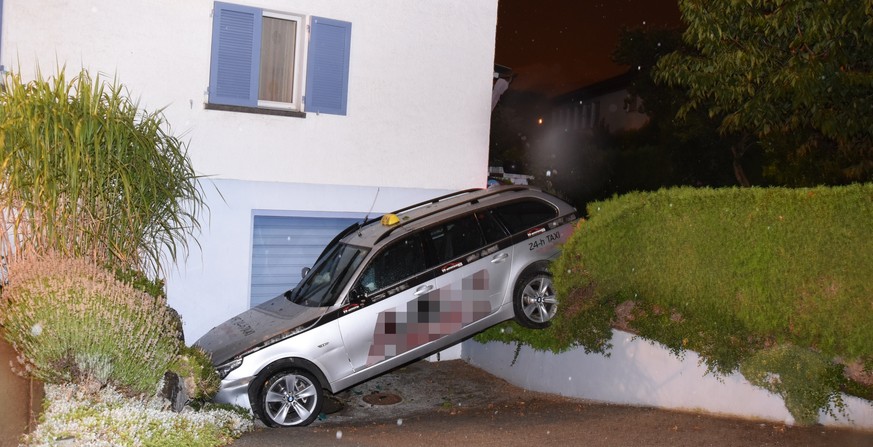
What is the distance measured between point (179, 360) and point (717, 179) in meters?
21.5

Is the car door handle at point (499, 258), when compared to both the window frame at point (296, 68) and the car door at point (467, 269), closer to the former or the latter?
the car door at point (467, 269)

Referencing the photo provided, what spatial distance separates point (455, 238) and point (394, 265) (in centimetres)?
82

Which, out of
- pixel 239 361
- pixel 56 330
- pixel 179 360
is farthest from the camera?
pixel 239 361

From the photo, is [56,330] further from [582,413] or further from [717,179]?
[717,179]

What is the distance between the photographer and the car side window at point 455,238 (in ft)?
32.0

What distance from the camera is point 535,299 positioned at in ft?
33.2

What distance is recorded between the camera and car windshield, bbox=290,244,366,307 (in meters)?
9.44

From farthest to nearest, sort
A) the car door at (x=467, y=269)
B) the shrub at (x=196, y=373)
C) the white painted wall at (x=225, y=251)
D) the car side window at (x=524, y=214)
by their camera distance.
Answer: the white painted wall at (x=225, y=251) → the car side window at (x=524, y=214) → the car door at (x=467, y=269) → the shrub at (x=196, y=373)

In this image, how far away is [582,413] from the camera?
890 cm

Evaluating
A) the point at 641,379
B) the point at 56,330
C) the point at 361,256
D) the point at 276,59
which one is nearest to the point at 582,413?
the point at 641,379

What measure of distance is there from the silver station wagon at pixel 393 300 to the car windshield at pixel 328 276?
0.06 ft

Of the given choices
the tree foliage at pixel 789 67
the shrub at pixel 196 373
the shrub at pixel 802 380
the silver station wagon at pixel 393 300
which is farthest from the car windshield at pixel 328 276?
the tree foliage at pixel 789 67

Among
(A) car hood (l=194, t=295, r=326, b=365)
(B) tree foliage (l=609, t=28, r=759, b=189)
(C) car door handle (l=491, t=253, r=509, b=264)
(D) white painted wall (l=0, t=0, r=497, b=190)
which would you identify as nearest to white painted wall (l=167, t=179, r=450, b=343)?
(D) white painted wall (l=0, t=0, r=497, b=190)

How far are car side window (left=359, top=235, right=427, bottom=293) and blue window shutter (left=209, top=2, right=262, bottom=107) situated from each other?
3221 millimetres
